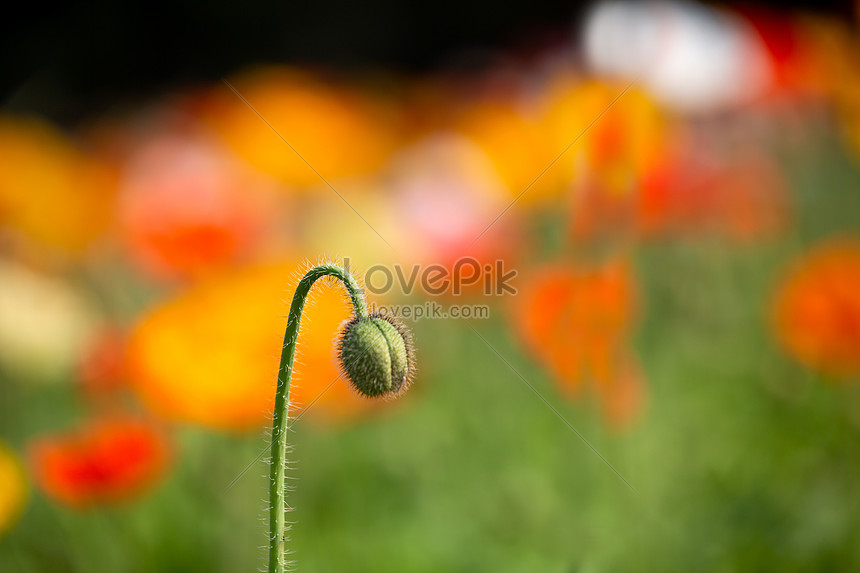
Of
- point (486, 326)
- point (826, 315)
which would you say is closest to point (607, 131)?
point (826, 315)

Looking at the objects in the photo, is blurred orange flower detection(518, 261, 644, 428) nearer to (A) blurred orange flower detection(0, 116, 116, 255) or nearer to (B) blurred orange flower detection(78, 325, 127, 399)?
(B) blurred orange flower detection(78, 325, 127, 399)

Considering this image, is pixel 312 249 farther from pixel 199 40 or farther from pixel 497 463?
pixel 199 40

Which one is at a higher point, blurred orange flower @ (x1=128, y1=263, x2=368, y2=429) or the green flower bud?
blurred orange flower @ (x1=128, y1=263, x2=368, y2=429)

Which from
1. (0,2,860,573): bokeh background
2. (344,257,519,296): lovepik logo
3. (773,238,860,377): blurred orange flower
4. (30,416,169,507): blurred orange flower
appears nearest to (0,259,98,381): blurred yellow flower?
(0,2,860,573): bokeh background

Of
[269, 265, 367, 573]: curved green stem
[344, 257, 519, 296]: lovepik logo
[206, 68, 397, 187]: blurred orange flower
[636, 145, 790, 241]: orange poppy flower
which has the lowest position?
[269, 265, 367, 573]: curved green stem

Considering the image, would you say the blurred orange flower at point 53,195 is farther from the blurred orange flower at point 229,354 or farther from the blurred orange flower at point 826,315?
the blurred orange flower at point 826,315

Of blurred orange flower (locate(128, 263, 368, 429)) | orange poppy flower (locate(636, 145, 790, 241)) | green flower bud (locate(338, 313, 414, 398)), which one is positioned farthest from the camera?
orange poppy flower (locate(636, 145, 790, 241))

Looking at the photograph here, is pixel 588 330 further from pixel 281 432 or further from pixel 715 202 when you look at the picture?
pixel 715 202
